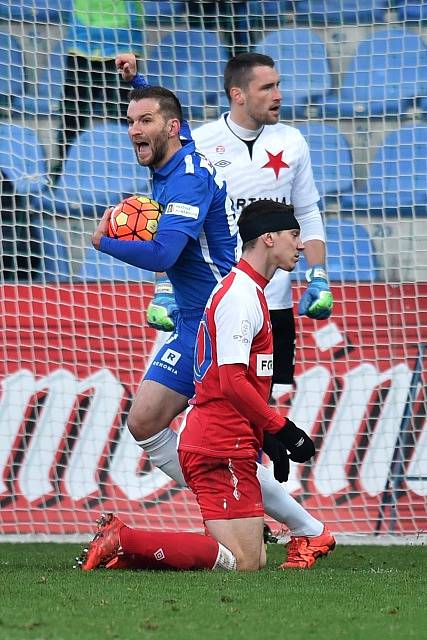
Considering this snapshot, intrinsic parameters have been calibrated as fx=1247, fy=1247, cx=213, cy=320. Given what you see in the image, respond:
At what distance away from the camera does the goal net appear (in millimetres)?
7273

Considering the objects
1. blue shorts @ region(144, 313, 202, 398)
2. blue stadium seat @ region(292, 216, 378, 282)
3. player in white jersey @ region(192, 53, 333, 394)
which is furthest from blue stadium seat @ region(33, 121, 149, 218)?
blue shorts @ region(144, 313, 202, 398)

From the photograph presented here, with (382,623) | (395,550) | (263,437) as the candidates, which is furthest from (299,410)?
Result: (382,623)

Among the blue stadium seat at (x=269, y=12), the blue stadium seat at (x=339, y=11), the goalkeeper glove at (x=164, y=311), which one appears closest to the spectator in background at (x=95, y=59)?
the blue stadium seat at (x=269, y=12)

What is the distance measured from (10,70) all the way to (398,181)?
8.63ft

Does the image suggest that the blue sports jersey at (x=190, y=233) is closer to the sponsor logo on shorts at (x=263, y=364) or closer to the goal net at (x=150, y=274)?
the sponsor logo on shorts at (x=263, y=364)

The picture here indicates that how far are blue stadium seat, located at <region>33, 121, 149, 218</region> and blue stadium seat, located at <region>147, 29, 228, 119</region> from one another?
471mm

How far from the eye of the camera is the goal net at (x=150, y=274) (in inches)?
286

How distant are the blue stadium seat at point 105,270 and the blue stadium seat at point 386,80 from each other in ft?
5.41

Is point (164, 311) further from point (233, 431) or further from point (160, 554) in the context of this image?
point (160, 554)

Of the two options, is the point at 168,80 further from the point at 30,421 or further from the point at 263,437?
the point at 263,437

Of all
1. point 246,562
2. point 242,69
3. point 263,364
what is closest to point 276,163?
point 242,69

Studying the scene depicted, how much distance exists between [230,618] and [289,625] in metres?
0.19

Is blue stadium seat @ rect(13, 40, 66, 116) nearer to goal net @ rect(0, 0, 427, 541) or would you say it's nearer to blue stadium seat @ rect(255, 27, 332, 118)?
goal net @ rect(0, 0, 427, 541)

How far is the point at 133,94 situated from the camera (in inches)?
206
